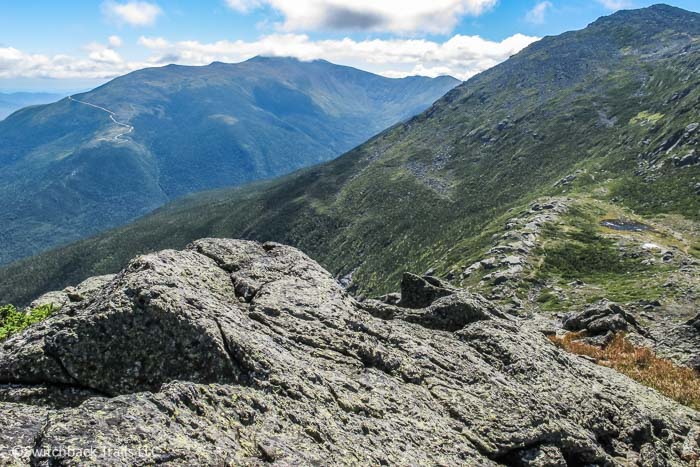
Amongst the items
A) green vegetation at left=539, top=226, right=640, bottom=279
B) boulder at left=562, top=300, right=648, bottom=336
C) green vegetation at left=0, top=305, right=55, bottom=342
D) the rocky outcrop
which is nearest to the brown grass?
the rocky outcrop

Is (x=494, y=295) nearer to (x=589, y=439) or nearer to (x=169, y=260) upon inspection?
(x=589, y=439)

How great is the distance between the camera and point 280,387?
38.3ft

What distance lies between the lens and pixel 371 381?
13719mm

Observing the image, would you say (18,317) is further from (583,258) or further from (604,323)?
(583,258)

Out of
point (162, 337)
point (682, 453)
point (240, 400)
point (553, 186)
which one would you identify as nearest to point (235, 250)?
point (162, 337)

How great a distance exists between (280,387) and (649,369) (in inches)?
926

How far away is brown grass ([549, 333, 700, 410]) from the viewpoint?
73.2ft

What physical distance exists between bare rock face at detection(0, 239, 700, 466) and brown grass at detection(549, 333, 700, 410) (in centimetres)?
477

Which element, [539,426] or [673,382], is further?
[673,382]

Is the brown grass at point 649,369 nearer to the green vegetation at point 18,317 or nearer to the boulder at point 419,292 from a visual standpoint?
the boulder at point 419,292

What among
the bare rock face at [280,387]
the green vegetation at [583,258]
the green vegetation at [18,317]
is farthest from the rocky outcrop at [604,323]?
the green vegetation at [583,258]

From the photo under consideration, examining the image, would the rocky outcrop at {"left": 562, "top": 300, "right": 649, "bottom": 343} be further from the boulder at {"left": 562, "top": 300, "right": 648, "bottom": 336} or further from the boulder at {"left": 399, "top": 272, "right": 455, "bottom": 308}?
the boulder at {"left": 399, "top": 272, "right": 455, "bottom": 308}

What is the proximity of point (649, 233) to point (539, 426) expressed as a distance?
387 feet

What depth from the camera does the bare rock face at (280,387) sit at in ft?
31.1
